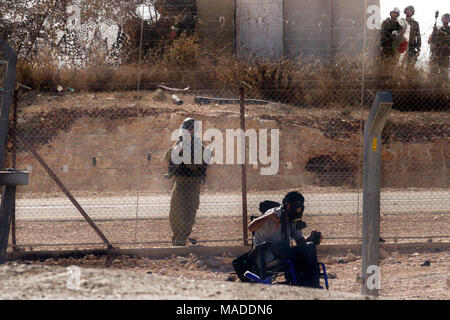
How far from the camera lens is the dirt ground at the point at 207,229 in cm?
817

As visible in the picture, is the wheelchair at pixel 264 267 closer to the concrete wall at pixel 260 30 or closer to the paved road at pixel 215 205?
the paved road at pixel 215 205

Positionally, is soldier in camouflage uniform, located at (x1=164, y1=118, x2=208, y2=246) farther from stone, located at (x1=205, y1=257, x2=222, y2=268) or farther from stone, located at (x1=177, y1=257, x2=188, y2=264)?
stone, located at (x1=205, y1=257, x2=222, y2=268)

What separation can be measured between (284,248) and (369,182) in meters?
0.92

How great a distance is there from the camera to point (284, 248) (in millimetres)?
4883

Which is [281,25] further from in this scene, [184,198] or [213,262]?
[213,262]

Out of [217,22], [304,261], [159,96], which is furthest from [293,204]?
[217,22]

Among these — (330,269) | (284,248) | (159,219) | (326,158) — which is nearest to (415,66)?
(326,158)

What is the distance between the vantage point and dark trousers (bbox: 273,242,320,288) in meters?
4.75

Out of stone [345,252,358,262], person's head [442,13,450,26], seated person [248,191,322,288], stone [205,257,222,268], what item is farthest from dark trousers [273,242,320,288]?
person's head [442,13,450,26]

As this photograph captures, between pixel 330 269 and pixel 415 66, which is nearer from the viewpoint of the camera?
pixel 330 269

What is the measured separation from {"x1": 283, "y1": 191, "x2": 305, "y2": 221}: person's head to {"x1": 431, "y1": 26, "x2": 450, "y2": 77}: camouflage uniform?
35.2 ft

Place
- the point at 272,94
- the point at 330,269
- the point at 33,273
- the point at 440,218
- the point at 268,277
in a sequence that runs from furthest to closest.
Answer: the point at 272,94 < the point at 440,218 < the point at 330,269 < the point at 268,277 < the point at 33,273

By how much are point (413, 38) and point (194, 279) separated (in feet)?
34.6
